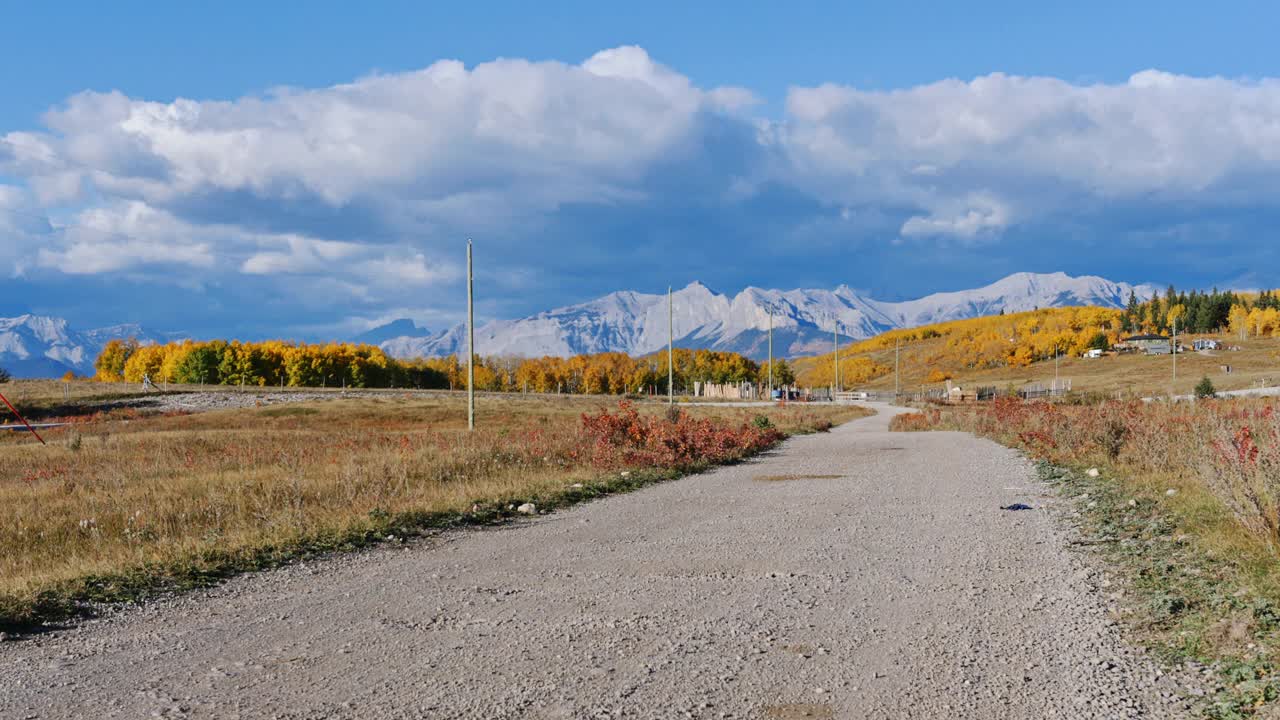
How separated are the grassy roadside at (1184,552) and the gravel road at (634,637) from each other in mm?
360

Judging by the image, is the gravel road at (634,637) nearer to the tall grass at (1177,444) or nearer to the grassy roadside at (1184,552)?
the grassy roadside at (1184,552)

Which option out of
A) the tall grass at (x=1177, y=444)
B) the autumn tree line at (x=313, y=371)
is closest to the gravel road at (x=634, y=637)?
the tall grass at (x=1177, y=444)

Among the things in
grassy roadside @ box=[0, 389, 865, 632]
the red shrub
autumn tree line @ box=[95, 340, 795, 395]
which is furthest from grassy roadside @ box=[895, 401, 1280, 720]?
autumn tree line @ box=[95, 340, 795, 395]

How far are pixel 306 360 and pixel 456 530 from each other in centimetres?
16080

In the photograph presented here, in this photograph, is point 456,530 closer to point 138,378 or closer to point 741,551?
point 741,551

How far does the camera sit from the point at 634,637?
6312mm

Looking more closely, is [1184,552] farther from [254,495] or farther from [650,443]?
[650,443]

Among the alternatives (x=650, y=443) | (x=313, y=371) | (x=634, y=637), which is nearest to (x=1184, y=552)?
(x=634, y=637)

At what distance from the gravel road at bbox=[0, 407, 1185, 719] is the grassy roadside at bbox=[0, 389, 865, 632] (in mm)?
888

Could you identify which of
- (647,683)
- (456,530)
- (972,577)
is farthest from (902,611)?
(456,530)

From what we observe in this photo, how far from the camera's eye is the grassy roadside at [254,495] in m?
8.73

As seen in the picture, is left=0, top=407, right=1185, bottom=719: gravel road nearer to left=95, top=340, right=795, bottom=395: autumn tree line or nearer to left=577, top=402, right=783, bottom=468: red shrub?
left=577, top=402, right=783, bottom=468: red shrub

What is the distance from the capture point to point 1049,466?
19.3 metres

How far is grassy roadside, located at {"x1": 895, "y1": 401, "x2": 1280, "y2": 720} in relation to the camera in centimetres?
568
